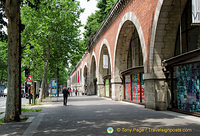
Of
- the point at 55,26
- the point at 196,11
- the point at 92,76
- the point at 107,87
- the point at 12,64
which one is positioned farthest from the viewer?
the point at 92,76

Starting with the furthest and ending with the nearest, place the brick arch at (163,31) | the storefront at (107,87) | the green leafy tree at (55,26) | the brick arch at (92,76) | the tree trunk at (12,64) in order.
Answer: the brick arch at (92,76) < the storefront at (107,87) < the green leafy tree at (55,26) < the brick arch at (163,31) < the tree trunk at (12,64)

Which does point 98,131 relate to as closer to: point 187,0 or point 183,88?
point 183,88

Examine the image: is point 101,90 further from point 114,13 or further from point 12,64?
point 12,64

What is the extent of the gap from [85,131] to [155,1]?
8447 mm

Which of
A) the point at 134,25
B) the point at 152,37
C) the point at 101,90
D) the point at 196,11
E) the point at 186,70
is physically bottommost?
the point at 101,90

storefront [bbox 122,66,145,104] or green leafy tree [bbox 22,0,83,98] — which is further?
green leafy tree [bbox 22,0,83,98]

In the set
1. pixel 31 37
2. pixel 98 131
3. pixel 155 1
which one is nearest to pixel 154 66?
pixel 155 1

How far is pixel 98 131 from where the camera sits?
24.0 ft

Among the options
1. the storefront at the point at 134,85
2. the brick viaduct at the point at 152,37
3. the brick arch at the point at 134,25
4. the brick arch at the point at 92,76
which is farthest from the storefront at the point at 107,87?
the brick arch at the point at 92,76

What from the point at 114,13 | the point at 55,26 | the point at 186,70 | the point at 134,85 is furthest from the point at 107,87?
the point at 186,70

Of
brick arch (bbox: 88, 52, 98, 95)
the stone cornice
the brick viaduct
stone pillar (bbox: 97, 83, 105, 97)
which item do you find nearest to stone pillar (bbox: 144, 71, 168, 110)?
the brick viaduct

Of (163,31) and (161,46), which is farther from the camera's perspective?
(161,46)

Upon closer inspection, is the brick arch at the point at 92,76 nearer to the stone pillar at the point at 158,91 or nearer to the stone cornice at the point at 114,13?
the stone cornice at the point at 114,13

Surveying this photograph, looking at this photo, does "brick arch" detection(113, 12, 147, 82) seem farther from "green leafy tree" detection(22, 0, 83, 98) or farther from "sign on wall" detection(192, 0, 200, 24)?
"green leafy tree" detection(22, 0, 83, 98)
